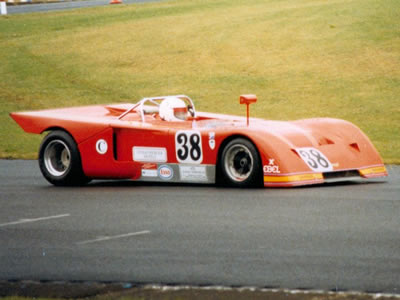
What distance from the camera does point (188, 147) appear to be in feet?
39.1

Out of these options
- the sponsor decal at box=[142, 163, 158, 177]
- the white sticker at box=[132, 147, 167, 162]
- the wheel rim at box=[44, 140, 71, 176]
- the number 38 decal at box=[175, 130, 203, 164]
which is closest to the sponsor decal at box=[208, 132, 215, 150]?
the number 38 decal at box=[175, 130, 203, 164]

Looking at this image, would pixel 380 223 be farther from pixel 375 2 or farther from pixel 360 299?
pixel 375 2

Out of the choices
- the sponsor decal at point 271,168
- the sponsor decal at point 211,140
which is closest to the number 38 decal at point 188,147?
the sponsor decal at point 211,140

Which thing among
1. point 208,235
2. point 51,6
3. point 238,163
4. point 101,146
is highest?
point 51,6

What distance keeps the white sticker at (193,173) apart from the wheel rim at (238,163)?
1.16 feet

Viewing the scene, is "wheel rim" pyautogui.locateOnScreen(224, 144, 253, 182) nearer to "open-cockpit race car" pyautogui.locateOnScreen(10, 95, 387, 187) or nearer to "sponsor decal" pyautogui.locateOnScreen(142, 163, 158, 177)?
"open-cockpit race car" pyautogui.locateOnScreen(10, 95, 387, 187)

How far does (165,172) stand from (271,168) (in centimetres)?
148

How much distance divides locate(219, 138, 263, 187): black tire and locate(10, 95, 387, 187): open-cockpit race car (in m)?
0.01

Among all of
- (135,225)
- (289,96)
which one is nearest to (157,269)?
(135,225)

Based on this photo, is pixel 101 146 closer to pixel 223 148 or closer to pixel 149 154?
pixel 149 154

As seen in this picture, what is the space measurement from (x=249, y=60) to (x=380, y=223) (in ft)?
59.8

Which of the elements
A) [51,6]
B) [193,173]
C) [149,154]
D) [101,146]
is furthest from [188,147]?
[51,6]

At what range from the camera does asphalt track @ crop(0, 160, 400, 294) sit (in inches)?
285

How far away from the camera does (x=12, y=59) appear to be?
2898 centimetres
